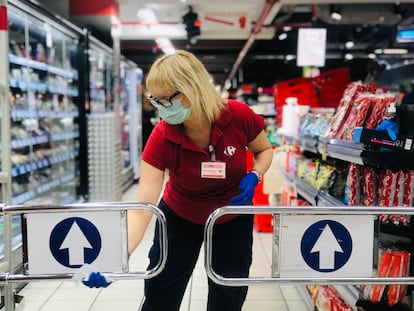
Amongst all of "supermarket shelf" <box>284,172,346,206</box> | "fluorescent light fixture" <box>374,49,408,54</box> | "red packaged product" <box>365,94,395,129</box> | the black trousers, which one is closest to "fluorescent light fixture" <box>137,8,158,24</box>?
"supermarket shelf" <box>284,172,346,206</box>

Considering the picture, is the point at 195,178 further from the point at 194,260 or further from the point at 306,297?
the point at 306,297

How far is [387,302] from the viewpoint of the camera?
2.25m

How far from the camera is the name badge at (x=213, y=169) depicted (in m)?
1.94

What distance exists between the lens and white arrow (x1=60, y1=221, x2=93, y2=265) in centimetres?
175

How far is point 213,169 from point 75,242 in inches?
26.0

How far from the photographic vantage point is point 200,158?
196 cm

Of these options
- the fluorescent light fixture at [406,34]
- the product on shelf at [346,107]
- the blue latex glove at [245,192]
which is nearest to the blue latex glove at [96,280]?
the blue latex glove at [245,192]

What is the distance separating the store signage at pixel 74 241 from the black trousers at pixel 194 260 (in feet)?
0.97

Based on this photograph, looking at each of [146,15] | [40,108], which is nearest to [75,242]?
[40,108]

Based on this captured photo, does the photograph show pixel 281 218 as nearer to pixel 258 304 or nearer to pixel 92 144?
pixel 258 304

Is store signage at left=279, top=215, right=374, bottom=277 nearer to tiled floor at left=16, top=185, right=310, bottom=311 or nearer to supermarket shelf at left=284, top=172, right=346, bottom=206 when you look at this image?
supermarket shelf at left=284, top=172, right=346, bottom=206

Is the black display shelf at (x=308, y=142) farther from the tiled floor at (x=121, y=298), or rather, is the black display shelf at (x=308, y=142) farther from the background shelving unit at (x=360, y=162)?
the tiled floor at (x=121, y=298)

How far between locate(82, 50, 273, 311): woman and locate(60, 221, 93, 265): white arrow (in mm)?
210

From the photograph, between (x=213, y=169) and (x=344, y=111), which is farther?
(x=344, y=111)
